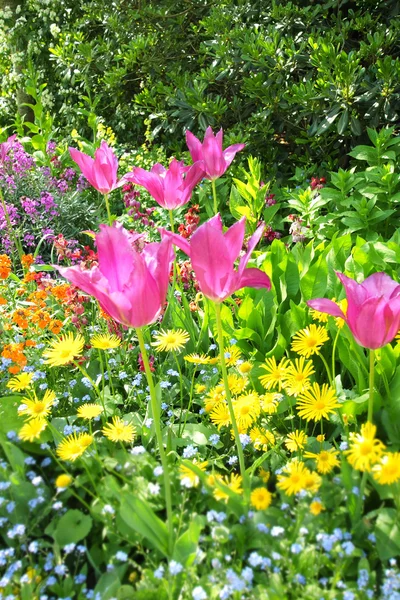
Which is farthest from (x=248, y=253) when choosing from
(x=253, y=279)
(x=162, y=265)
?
(x=162, y=265)

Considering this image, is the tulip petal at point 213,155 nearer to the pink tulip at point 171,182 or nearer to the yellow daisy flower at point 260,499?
the pink tulip at point 171,182

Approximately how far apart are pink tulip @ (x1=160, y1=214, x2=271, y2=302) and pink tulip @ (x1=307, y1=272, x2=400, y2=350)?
15cm

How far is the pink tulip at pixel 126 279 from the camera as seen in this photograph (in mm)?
1181

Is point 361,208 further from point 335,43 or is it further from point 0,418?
point 0,418

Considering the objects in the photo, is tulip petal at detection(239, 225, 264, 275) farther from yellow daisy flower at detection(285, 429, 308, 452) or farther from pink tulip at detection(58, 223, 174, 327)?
yellow daisy flower at detection(285, 429, 308, 452)

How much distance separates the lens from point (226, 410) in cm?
160

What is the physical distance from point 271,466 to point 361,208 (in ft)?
5.19

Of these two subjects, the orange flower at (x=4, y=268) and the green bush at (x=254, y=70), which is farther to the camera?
the green bush at (x=254, y=70)

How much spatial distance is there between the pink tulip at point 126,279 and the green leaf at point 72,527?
43 cm

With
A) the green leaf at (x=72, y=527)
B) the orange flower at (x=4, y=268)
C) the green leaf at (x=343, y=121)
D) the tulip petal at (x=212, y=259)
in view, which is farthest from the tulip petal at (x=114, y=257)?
the green leaf at (x=343, y=121)

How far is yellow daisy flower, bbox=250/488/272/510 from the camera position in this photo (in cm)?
125

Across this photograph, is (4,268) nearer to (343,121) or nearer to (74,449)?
(74,449)

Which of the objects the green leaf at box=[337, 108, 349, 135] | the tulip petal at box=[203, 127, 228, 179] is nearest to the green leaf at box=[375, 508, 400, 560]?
the tulip petal at box=[203, 127, 228, 179]

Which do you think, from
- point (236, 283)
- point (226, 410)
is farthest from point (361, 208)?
point (236, 283)
